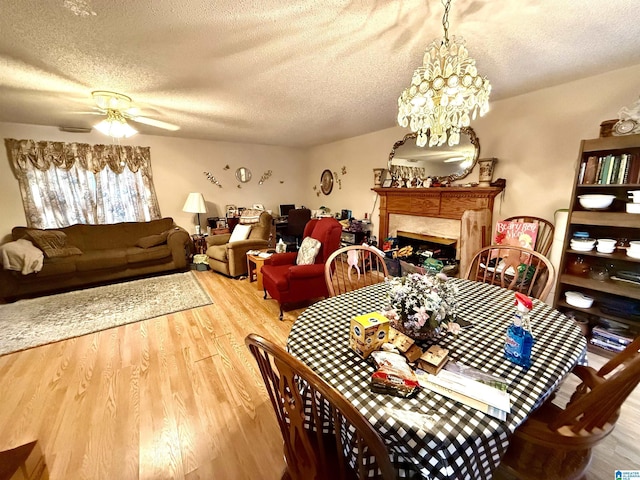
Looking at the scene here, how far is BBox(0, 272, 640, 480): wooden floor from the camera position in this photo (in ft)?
4.24

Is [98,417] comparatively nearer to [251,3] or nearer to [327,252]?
[327,252]

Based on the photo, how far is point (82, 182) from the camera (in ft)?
13.1

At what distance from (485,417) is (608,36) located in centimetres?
244

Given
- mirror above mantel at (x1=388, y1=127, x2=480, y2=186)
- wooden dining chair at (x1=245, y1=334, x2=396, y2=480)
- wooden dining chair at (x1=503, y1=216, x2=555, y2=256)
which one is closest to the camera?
wooden dining chair at (x1=245, y1=334, x2=396, y2=480)

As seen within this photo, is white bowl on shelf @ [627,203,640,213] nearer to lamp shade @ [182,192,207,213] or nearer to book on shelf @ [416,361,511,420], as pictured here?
book on shelf @ [416,361,511,420]

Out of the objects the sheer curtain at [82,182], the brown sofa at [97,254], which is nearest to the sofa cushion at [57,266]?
the brown sofa at [97,254]

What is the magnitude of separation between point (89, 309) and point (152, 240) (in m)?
1.35

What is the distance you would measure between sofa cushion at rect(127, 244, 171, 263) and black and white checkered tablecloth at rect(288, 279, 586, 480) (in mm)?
3562

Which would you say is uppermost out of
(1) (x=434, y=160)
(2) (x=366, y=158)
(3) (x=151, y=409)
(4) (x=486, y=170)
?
(2) (x=366, y=158)

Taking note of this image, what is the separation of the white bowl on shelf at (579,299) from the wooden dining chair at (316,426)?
241 cm

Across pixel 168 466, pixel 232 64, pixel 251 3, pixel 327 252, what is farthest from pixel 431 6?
pixel 168 466

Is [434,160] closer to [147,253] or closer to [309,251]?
[309,251]

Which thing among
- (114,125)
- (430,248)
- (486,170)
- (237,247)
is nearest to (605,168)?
(486,170)

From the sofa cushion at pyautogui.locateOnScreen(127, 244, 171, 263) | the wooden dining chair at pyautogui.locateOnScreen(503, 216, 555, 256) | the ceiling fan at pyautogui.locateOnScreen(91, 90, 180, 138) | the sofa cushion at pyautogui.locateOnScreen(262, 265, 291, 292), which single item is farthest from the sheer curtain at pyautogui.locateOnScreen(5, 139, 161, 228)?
the wooden dining chair at pyautogui.locateOnScreen(503, 216, 555, 256)
